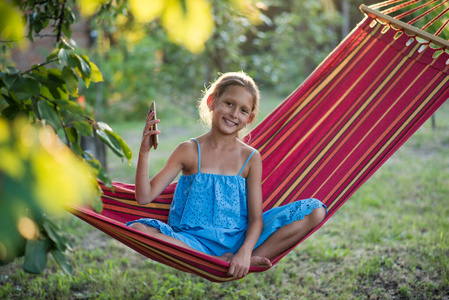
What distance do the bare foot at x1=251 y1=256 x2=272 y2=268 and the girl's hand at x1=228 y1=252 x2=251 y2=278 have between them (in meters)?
0.03

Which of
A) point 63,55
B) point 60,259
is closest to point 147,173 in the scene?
point 63,55

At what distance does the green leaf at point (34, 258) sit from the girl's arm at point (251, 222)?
0.80m

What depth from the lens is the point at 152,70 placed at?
23.5 feet

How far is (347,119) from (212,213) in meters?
0.83

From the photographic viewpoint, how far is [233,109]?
188cm

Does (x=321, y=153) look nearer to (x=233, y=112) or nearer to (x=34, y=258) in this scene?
(x=233, y=112)

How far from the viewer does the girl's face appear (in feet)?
6.17

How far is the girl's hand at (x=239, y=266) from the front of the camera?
5.23 ft

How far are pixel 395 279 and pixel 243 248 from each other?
0.95m

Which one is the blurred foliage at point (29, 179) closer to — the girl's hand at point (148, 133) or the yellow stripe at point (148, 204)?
the girl's hand at point (148, 133)

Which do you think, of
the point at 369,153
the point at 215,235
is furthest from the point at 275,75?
the point at 215,235

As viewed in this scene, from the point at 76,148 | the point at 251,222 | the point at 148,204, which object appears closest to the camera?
the point at 76,148

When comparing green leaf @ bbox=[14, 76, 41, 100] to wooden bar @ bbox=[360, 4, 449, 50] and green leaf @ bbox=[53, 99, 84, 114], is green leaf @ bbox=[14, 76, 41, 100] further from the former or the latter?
wooden bar @ bbox=[360, 4, 449, 50]

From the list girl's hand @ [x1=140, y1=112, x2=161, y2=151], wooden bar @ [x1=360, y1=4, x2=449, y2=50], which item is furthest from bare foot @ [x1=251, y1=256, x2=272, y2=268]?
wooden bar @ [x1=360, y1=4, x2=449, y2=50]
